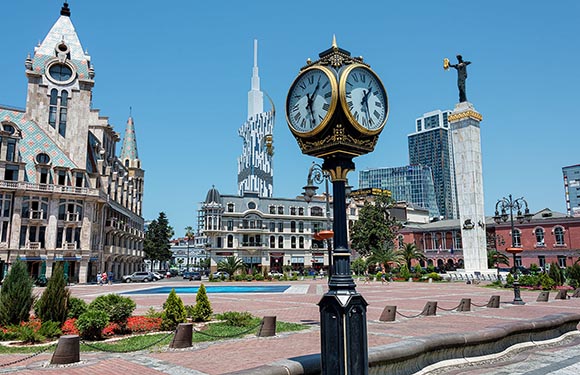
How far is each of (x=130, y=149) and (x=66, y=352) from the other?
234ft

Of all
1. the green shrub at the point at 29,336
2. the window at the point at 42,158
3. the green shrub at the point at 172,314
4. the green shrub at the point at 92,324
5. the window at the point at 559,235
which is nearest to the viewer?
the green shrub at the point at 29,336

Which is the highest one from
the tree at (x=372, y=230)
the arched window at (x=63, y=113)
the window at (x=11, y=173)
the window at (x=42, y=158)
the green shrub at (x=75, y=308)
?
the arched window at (x=63, y=113)

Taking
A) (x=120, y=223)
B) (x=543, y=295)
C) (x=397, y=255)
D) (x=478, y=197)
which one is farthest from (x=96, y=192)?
(x=543, y=295)

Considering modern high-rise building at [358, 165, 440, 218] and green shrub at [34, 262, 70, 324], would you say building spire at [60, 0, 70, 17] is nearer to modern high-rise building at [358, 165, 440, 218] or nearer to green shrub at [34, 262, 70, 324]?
green shrub at [34, 262, 70, 324]

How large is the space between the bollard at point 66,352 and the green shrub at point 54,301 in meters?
3.78

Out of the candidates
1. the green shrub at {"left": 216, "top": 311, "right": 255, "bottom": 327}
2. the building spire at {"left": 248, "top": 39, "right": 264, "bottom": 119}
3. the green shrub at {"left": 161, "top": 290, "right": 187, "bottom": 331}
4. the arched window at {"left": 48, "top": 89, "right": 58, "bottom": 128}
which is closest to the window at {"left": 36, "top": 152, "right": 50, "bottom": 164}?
the arched window at {"left": 48, "top": 89, "right": 58, "bottom": 128}

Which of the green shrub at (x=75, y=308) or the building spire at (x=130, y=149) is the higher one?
the building spire at (x=130, y=149)

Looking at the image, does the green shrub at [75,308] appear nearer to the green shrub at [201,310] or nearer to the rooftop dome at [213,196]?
the green shrub at [201,310]

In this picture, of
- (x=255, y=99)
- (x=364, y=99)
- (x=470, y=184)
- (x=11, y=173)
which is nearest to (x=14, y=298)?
(x=364, y=99)

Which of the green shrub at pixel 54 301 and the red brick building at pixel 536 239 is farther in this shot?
the red brick building at pixel 536 239

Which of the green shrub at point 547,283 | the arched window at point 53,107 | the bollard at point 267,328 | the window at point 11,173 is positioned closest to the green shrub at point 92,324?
the bollard at point 267,328

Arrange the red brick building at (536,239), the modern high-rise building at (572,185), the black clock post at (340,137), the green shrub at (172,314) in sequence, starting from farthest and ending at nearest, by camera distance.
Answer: the modern high-rise building at (572,185)
the red brick building at (536,239)
the green shrub at (172,314)
the black clock post at (340,137)

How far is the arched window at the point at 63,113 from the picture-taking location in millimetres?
48375

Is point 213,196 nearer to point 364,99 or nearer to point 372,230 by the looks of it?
point 372,230
